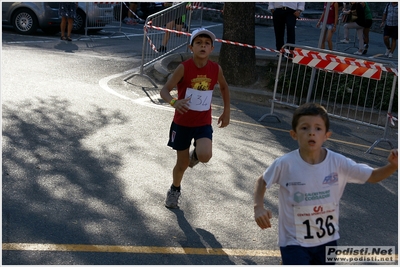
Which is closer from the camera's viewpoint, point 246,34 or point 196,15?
point 246,34

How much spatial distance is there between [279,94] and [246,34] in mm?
1366

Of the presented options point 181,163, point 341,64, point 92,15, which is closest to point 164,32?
point 341,64

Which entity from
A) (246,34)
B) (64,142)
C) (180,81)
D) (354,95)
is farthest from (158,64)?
(180,81)

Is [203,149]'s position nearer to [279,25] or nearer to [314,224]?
[314,224]

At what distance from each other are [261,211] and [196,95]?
233 centimetres

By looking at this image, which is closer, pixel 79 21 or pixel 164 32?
pixel 164 32

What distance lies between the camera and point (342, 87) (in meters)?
11.9

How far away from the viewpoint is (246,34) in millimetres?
12828

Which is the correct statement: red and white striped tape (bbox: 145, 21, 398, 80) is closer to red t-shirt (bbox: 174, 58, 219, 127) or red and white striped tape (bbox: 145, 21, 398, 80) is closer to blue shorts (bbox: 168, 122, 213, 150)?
red t-shirt (bbox: 174, 58, 219, 127)

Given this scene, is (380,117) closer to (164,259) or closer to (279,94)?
(279,94)

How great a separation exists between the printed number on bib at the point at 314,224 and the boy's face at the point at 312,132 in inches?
14.6

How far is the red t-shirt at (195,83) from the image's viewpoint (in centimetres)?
623

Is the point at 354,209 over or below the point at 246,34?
below

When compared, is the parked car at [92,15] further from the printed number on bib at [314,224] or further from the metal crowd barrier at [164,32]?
the printed number on bib at [314,224]
